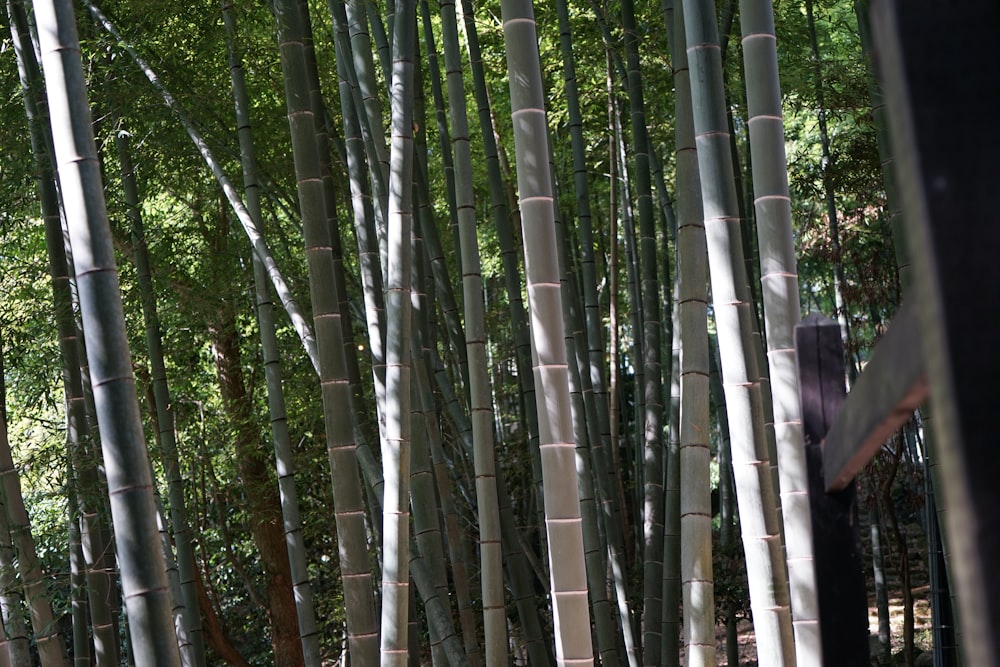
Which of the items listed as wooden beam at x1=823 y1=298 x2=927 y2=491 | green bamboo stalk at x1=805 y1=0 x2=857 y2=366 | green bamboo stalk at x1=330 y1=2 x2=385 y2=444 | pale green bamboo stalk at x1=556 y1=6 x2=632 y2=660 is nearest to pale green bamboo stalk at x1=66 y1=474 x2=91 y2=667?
green bamboo stalk at x1=330 y1=2 x2=385 y2=444

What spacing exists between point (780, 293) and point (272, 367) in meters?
2.37

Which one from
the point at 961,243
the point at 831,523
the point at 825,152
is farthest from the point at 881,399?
the point at 825,152

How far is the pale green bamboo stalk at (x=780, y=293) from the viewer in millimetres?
2309

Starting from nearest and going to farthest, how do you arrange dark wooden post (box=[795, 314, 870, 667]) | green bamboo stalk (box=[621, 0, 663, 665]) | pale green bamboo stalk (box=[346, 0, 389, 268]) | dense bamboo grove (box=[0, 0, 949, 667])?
dark wooden post (box=[795, 314, 870, 667]) < dense bamboo grove (box=[0, 0, 949, 667]) < pale green bamboo stalk (box=[346, 0, 389, 268]) < green bamboo stalk (box=[621, 0, 663, 665])

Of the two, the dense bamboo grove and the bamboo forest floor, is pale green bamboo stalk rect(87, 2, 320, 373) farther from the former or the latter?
the bamboo forest floor

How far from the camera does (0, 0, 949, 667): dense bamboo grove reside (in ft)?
7.91

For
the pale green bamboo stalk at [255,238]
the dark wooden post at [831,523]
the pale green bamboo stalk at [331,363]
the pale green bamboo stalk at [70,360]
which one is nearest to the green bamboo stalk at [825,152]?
the pale green bamboo stalk at [255,238]

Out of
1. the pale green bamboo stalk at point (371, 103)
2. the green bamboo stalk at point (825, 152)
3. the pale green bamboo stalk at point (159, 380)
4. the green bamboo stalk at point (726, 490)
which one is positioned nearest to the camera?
the pale green bamboo stalk at point (371, 103)

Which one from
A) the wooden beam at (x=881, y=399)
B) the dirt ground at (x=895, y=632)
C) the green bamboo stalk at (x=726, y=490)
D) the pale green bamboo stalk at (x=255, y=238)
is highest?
the pale green bamboo stalk at (x=255, y=238)

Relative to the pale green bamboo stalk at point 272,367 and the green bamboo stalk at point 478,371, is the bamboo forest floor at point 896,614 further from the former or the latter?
the green bamboo stalk at point 478,371

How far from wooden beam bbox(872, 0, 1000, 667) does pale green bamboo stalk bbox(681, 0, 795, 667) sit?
6.26ft

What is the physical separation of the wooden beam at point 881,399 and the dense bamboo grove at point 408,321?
1252 mm

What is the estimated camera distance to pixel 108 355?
177 cm

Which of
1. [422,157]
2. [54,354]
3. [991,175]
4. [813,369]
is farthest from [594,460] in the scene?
[991,175]
